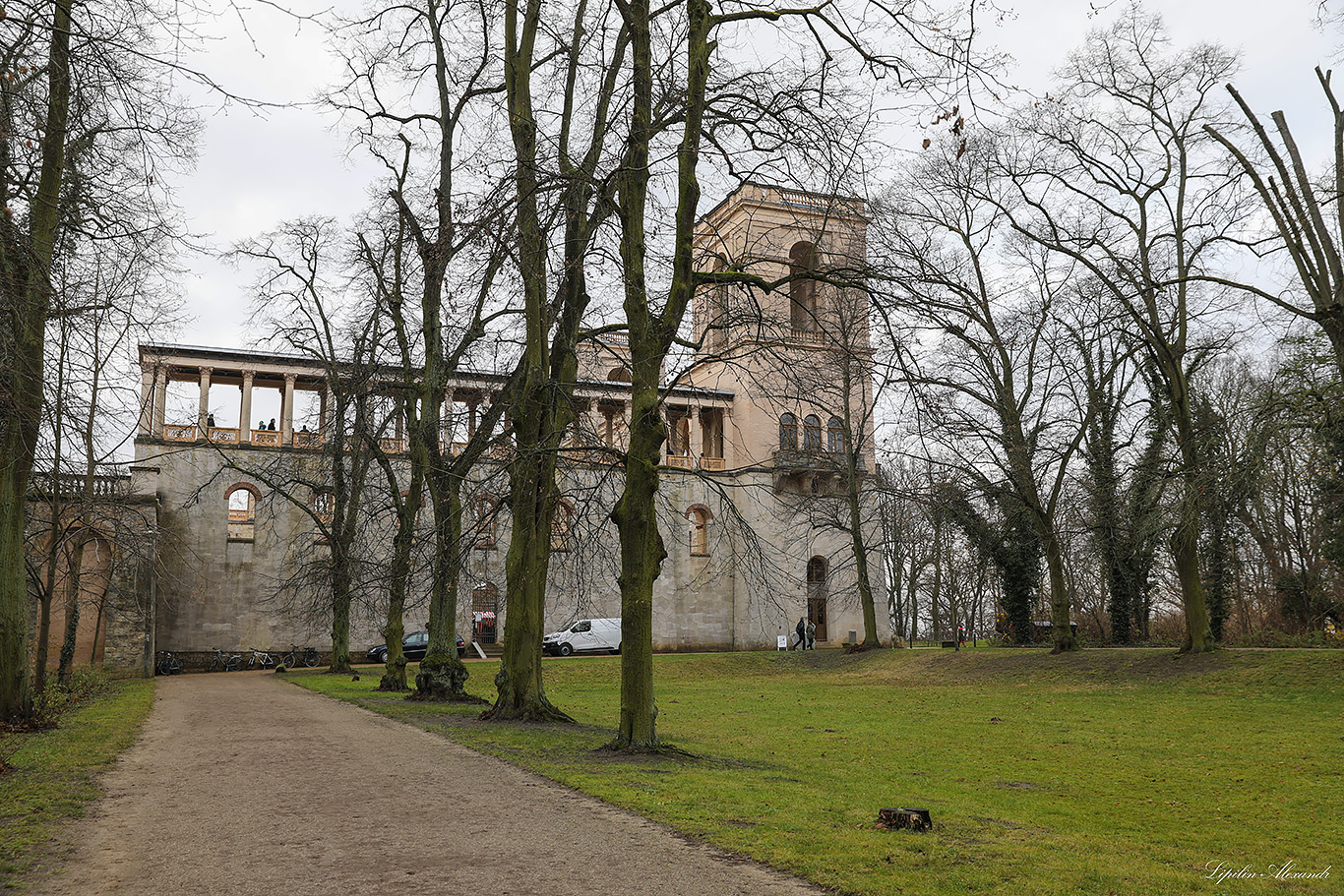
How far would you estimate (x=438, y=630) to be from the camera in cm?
2073

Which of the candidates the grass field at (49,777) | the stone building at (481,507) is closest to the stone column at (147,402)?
the stone building at (481,507)

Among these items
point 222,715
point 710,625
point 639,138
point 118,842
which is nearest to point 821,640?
point 710,625

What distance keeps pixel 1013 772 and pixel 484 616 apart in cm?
3473

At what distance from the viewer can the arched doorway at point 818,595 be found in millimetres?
47969

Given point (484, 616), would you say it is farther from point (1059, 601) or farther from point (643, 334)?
point (643, 334)

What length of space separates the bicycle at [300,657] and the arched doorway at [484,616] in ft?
21.8

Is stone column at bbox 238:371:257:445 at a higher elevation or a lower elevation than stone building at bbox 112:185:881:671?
higher

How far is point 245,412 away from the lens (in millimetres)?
41000

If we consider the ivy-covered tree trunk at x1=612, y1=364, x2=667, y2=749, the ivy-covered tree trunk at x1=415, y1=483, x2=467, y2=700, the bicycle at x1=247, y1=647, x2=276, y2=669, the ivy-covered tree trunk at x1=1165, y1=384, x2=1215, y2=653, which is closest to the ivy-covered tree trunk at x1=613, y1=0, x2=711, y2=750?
the ivy-covered tree trunk at x1=612, y1=364, x2=667, y2=749

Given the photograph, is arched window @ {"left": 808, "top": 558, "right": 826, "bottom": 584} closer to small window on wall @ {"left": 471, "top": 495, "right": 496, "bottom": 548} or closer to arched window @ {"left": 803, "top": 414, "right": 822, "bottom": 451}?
arched window @ {"left": 803, "top": 414, "right": 822, "bottom": 451}

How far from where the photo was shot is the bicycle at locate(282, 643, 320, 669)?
38.9 m

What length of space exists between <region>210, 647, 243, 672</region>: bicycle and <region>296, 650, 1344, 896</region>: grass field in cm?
1662

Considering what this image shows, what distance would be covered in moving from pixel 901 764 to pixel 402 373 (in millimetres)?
17797

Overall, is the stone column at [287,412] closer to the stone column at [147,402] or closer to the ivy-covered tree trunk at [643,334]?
the stone column at [147,402]
